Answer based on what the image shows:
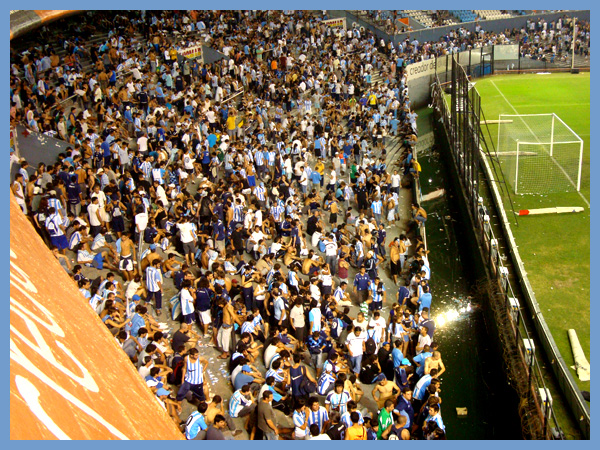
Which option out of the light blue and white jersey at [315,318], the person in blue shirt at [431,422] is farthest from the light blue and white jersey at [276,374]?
the person in blue shirt at [431,422]

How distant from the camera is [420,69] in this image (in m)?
31.2

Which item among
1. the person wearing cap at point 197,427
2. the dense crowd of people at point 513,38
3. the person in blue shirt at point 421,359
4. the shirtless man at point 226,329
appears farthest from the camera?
the dense crowd of people at point 513,38

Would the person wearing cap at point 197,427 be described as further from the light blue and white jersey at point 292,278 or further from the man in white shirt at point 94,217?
the man in white shirt at point 94,217

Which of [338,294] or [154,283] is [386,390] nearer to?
[338,294]

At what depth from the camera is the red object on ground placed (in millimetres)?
3664

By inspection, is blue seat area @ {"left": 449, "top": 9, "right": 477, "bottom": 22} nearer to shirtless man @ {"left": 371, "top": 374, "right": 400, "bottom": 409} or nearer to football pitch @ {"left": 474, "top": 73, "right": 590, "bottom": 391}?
football pitch @ {"left": 474, "top": 73, "right": 590, "bottom": 391}

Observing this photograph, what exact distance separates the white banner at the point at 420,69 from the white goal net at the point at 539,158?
5.31 metres

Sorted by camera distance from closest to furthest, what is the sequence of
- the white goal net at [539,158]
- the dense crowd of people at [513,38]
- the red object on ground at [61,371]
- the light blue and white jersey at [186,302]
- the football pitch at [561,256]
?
the red object on ground at [61,371]
the light blue and white jersey at [186,302]
the football pitch at [561,256]
the white goal net at [539,158]
the dense crowd of people at [513,38]

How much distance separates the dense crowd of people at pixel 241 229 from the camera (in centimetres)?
955

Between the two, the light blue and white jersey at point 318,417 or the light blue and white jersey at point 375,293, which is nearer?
the light blue and white jersey at point 318,417

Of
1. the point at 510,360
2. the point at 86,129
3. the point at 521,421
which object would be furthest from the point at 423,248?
the point at 86,129

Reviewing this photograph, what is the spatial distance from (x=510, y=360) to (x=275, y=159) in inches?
370

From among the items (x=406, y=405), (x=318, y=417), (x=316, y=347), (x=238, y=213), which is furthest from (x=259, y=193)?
(x=318, y=417)

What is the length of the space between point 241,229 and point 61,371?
9654mm
